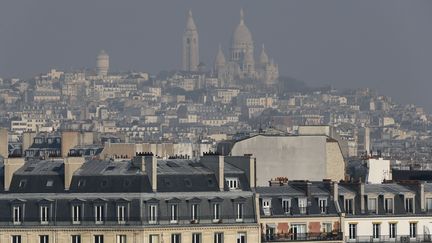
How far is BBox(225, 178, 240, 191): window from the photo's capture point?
41719mm

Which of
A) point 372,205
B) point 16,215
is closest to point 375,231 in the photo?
point 372,205

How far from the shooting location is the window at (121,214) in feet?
130

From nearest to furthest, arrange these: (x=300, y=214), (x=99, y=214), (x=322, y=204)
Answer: (x=99, y=214)
(x=300, y=214)
(x=322, y=204)

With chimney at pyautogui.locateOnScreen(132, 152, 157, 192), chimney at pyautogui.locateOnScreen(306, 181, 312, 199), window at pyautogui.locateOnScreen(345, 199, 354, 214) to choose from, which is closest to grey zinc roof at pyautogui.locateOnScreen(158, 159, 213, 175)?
chimney at pyautogui.locateOnScreen(132, 152, 157, 192)

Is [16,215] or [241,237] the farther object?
[241,237]

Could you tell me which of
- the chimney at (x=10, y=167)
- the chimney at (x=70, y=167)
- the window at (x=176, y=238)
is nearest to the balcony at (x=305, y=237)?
the window at (x=176, y=238)

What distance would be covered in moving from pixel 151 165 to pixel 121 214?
1479 mm

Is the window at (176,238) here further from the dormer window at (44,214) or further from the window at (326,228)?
the window at (326,228)

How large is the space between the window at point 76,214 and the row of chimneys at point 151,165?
29.5 inches

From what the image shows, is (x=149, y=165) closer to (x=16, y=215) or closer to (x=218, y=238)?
(x=218, y=238)

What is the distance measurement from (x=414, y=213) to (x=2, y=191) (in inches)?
282

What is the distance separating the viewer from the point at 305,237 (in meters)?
41.5

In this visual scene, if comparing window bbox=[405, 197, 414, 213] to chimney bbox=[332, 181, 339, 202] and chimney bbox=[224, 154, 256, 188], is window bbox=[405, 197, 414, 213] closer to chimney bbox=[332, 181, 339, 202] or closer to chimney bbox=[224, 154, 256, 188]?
chimney bbox=[332, 181, 339, 202]

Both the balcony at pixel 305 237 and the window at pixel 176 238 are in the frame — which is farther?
the balcony at pixel 305 237
